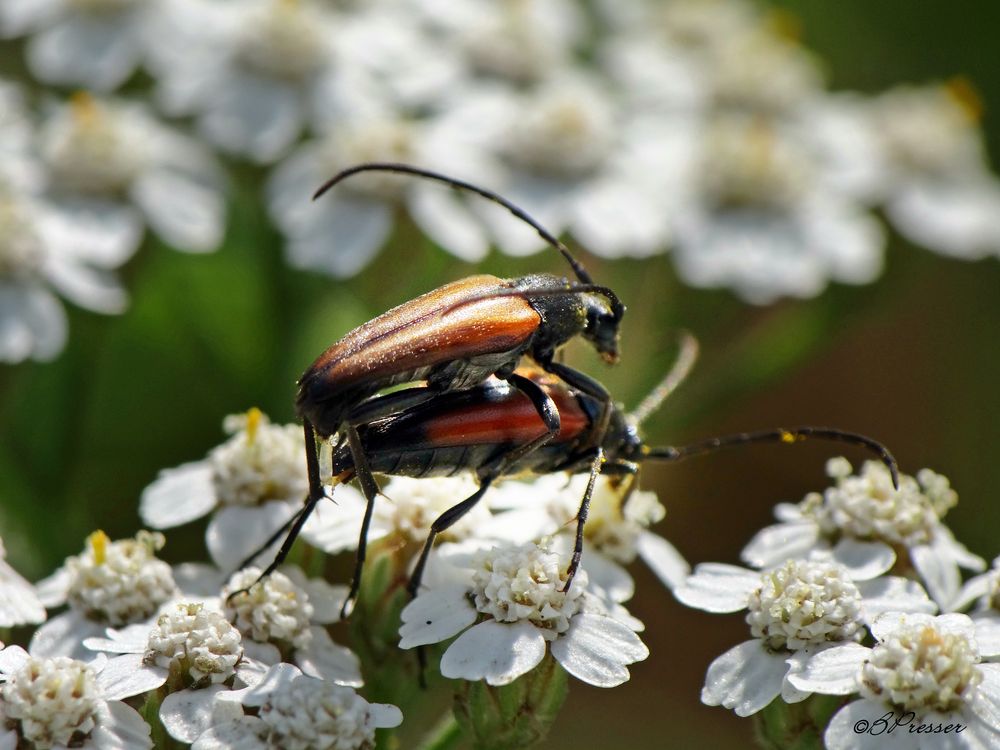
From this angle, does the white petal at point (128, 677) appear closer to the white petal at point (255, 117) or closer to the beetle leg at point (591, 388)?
the beetle leg at point (591, 388)

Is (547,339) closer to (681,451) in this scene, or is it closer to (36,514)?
(681,451)

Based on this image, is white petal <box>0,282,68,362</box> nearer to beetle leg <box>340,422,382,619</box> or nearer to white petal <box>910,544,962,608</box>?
beetle leg <box>340,422,382,619</box>

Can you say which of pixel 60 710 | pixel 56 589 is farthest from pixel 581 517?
pixel 56 589

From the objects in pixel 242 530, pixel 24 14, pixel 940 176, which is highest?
pixel 24 14

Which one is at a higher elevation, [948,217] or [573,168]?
[573,168]

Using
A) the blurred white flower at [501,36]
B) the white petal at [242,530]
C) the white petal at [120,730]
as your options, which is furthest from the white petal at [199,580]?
the blurred white flower at [501,36]

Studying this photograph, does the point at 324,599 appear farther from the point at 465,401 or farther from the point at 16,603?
the point at 16,603

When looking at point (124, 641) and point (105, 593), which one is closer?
point (124, 641)
